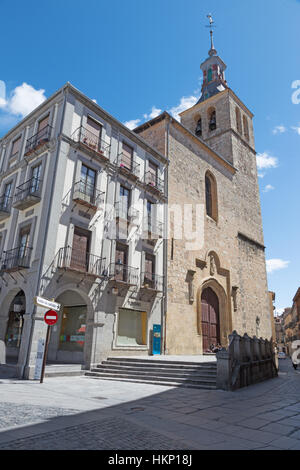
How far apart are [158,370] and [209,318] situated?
9.54 m

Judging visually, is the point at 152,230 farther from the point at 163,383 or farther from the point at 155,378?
the point at 163,383

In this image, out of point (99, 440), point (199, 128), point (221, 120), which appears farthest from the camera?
point (199, 128)

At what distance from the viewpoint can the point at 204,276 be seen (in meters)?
20.2

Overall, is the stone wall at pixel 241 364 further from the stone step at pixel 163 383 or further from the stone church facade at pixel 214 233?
the stone church facade at pixel 214 233

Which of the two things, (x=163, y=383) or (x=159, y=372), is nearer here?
(x=163, y=383)

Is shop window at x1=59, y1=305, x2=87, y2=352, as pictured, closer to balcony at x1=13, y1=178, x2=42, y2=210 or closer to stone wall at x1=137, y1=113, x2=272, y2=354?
stone wall at x1=137, y1=113, x2=272, y2=354

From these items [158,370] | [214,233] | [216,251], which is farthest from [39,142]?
[216,251]

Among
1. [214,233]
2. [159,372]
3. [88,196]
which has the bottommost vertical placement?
[159,372]

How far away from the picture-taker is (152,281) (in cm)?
1636

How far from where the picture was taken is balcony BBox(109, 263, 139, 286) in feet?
47.2
